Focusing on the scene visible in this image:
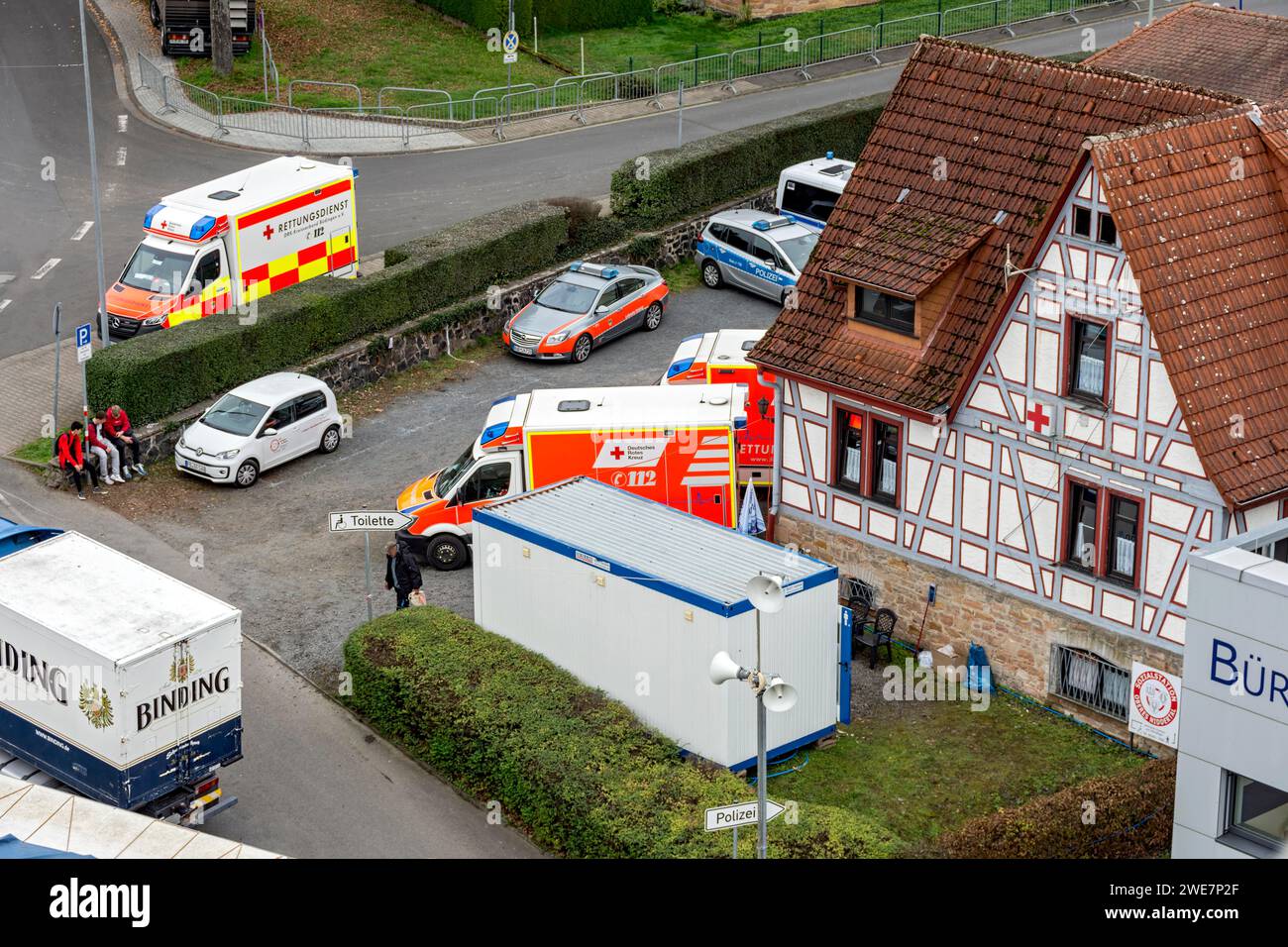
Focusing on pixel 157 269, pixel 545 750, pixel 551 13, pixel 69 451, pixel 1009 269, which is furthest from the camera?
pixel 551 13

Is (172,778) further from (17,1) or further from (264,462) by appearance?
(17,1)

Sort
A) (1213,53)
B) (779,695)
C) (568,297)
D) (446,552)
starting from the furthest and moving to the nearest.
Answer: (568,297)
(1213,53)
(446,552)
(779,695)

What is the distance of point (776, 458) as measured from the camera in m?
32.0

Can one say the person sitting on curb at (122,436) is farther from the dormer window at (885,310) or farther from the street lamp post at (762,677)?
the street lamp post at (762,677)

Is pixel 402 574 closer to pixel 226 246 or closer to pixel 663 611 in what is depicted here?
pixel 663 611

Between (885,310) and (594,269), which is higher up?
(885,310)

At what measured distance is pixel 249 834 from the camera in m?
26.3

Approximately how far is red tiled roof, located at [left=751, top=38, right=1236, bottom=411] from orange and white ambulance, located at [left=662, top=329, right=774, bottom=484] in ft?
5.62

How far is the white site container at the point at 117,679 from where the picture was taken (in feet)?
78.5

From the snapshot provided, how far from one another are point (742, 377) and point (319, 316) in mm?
9844

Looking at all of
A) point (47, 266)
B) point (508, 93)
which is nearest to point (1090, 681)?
point (47, 266)

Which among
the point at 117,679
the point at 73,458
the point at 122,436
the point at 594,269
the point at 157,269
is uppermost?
the point at 157,269

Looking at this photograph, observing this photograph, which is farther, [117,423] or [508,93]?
[508,93]

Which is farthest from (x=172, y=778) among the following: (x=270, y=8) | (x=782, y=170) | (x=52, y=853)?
(x=270, y=8)
